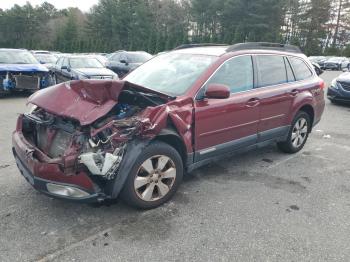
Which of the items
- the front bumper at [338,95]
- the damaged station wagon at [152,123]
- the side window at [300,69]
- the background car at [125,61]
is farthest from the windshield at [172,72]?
the background car at [125,61]

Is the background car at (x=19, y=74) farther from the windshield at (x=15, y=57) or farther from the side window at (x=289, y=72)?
the side window at (x=289, y=72)

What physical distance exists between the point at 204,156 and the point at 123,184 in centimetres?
120

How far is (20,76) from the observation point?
10688 mm

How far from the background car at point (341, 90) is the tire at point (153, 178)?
8.58 meters

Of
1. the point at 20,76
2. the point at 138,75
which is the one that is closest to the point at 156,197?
the point at 138,75

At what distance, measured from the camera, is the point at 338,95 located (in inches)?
426

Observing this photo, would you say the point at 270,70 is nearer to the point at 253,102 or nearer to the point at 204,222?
the point at 253,102

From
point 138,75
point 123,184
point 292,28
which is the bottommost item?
point 123,184

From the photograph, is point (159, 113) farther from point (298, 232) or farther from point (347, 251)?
point (347, 251)

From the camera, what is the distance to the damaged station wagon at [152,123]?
129 inches

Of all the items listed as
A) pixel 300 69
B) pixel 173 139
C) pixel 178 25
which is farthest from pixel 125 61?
pixel 178 25

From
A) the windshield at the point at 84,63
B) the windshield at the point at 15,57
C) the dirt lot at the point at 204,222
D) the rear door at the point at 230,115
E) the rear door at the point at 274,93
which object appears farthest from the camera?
the windshield at the point at 84,63

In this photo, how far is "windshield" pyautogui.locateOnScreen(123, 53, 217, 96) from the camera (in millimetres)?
4152

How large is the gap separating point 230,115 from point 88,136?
1812 millimetres
